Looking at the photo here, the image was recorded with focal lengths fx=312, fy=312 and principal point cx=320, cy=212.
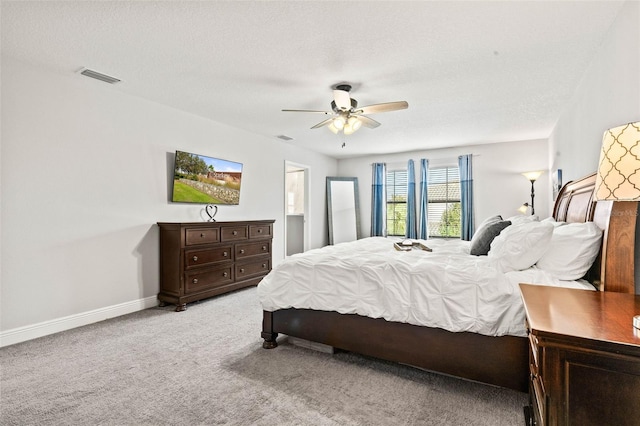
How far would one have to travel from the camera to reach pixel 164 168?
3967 millimetres

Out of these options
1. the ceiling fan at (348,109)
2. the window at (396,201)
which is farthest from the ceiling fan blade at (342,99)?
the window at (396,201)

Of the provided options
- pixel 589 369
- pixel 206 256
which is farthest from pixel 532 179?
pixel 206 256

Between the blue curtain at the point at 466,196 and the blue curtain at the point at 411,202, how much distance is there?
2.99 feet

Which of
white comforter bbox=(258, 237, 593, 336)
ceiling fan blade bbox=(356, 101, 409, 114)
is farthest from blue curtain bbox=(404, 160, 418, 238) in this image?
white comforter bbox=(258, 237, 593, 336)

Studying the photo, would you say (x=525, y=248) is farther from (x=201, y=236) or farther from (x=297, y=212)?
(x=297, y=212)

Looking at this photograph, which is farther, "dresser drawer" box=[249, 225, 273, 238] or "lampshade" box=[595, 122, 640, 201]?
"dresser drawer" box=[249, 225, 273, 238]

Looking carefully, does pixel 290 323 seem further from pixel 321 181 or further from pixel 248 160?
pixel 321 181

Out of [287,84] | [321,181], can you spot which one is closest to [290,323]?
[287,84]

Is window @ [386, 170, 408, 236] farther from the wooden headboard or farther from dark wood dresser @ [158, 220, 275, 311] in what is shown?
the wooden headboard

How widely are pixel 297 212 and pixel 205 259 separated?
3768 millimetres

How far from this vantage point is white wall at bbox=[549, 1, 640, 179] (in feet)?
6.15

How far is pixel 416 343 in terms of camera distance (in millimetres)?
2143

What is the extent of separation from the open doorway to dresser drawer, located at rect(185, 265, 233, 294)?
8.30 feet

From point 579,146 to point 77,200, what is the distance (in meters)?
5.10
